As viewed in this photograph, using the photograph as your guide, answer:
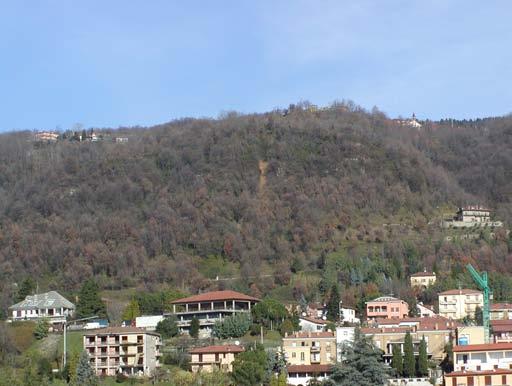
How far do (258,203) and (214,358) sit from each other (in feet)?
207

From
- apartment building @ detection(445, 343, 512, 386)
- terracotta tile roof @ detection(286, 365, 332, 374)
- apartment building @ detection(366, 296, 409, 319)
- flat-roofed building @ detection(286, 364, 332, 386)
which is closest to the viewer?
apartment building @ detection(445, 343, 512, 386)

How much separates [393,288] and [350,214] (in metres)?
33.8

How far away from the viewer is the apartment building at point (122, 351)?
72938 mm

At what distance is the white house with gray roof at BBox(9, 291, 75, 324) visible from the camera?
89562mm

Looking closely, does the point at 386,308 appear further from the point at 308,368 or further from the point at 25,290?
the point at 25,290

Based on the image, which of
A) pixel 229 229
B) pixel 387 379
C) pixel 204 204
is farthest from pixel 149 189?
pixel 387 379

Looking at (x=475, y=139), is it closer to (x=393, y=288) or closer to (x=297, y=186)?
(x=297, y=186)

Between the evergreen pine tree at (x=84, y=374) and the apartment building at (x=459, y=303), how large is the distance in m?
31.9

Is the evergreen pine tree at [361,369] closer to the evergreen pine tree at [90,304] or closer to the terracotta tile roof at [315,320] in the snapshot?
the terracotta tile roof at [315,320]

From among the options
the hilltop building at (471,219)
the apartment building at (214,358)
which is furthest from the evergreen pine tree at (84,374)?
the hilltop building at (471,219)

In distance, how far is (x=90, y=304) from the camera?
292ft

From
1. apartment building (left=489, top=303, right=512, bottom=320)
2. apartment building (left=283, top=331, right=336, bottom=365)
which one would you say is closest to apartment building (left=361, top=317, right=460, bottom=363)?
apartment building (left=283, top=331, right=336, bottom=365)

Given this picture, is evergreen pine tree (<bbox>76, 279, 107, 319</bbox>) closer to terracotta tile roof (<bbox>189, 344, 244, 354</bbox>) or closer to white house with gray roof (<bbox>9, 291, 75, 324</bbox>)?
white house with gray roof (<bbox>9, 291, 75, 324</bbox>)

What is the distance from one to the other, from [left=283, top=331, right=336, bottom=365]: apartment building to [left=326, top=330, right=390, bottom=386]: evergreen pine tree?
32.6ft
